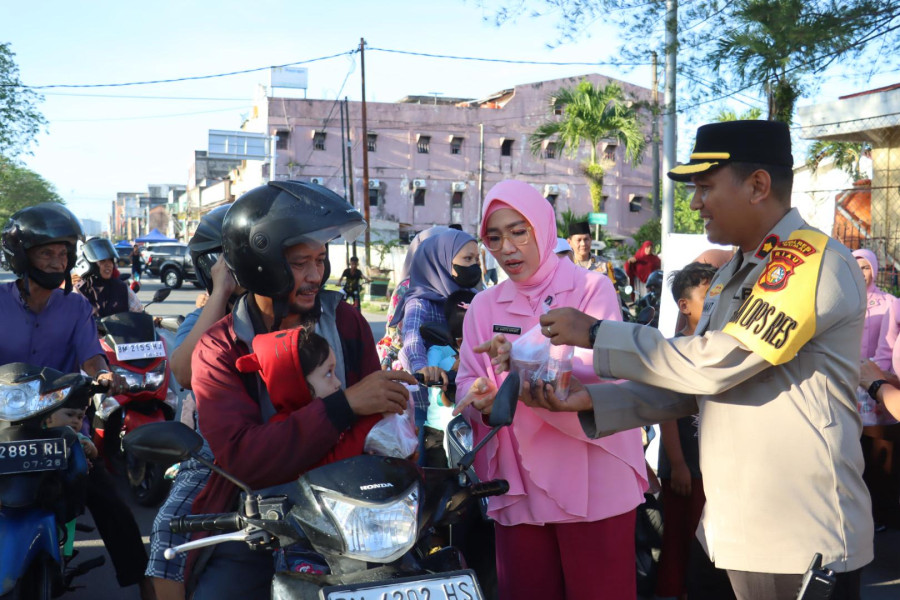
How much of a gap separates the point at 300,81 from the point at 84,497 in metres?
46.9

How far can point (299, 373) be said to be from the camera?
7.86ft

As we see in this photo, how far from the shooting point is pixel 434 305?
551 cm

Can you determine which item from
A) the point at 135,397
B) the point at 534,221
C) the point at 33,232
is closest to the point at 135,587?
the point at 135,397

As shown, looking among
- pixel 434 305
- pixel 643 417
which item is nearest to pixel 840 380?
pixel 643 417

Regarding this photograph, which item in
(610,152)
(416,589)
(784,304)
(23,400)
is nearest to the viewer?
(416,589)

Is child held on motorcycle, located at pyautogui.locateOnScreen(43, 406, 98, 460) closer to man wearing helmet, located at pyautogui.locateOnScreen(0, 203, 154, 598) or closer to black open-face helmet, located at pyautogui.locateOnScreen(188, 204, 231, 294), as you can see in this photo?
man wearing helmet, located at pyautogui.locateOnScreen(0, 203, 154, 598)

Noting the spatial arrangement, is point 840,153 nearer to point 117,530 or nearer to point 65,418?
point 117,530

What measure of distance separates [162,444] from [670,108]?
7.51 m

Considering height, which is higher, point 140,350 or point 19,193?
point 19,193

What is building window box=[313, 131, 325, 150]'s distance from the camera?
48791mm

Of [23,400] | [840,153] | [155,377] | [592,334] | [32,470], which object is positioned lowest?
[155,377]

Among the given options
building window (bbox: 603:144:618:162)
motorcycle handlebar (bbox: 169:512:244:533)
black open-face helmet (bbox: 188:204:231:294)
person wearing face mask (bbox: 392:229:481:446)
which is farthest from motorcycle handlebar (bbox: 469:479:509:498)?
building window (bbox: 603:144:618:162)

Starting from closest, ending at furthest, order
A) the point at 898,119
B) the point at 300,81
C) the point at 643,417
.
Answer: the point at 643,417, the point at 898,119, the point at 300,81

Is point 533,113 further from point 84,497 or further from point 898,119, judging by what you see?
point 84,497
